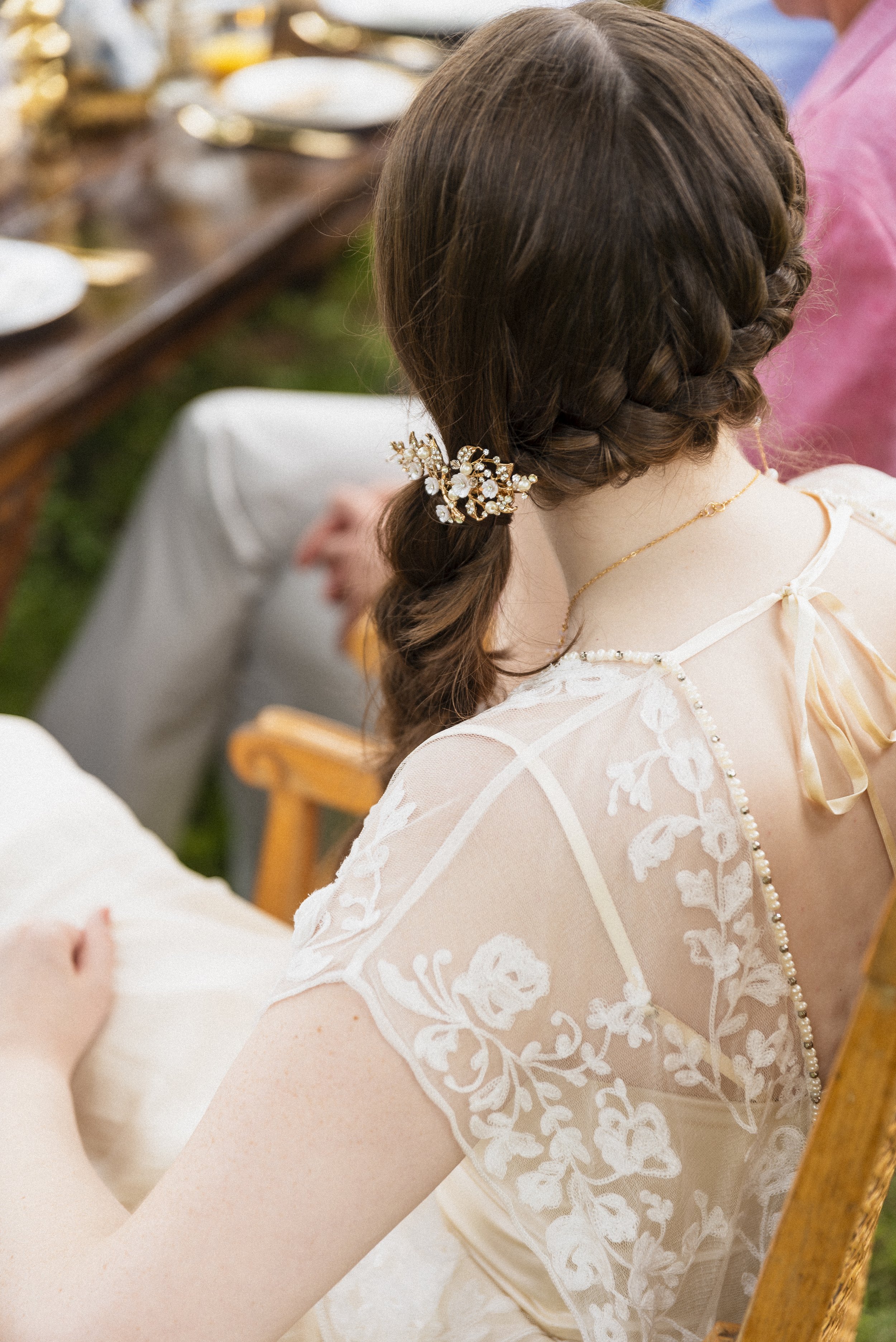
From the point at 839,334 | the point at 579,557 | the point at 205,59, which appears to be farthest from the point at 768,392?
the point at 205,59

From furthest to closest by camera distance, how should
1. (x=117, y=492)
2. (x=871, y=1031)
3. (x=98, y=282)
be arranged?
(x=117, y=492) < (x=98, y=282) < (x=871, y=1031)

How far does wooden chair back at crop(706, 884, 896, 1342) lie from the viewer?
0.59m

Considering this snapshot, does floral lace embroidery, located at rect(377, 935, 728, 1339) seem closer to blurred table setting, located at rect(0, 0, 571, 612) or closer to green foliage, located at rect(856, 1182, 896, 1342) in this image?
green foliage, located at rect(856, 1182, 896, 1342)

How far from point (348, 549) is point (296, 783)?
513 millimetres

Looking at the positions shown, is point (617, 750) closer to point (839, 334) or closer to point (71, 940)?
point (71, 940)

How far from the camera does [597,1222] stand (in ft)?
2.70

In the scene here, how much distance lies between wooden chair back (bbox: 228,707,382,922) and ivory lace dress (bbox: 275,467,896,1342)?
0.55 m

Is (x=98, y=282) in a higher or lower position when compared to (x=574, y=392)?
lower

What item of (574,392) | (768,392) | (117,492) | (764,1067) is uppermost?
(574,392)

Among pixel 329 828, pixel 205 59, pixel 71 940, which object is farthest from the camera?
pixel 205 59

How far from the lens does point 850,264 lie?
52.7 inches

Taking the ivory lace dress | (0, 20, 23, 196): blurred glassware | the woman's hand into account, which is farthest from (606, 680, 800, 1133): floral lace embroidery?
(0, 20, 23, 196): blurred glassware

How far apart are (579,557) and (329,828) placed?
135 centimetres

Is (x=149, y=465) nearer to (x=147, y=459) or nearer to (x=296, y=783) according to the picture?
(x=147, y=459)
